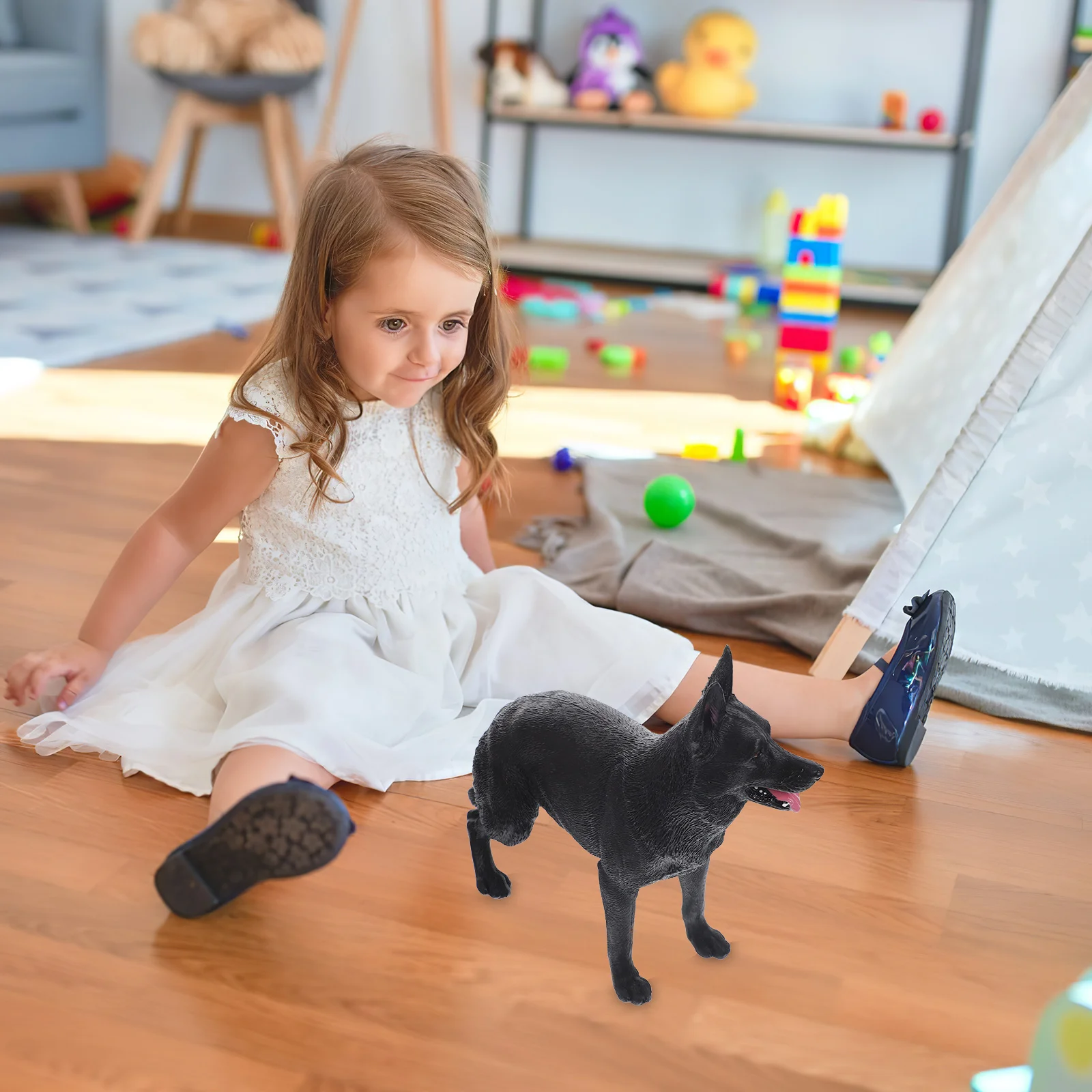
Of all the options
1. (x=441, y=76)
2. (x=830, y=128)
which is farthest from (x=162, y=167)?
(x=830, y=128)

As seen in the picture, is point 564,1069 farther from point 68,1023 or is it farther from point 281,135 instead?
point 281,135

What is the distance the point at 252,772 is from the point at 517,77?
9.51 ft

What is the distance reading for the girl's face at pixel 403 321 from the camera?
915 millimetres

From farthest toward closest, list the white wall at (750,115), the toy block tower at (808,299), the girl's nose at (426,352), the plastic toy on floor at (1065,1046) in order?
the white wall at (750,115)
the toy block tower at (808,299)
the girl's nose at (426,352)
the plastic toy on floor at (1065,1046)

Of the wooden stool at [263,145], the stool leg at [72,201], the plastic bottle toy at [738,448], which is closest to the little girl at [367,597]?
the plastic bottle toy at [738,448]

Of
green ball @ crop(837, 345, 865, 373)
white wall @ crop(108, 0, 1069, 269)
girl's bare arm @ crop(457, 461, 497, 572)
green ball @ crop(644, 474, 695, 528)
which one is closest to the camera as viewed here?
girl's bare arm @ crop(457, 461, 497, 572)

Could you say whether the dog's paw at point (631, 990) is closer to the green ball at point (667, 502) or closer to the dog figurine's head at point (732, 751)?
the dog figurine's head at point (732, 751)

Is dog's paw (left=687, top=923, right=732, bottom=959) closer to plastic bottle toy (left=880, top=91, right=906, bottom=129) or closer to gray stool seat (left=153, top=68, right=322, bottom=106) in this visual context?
plastic bottle toy (left=880, top=91, right=906, bottom=129)

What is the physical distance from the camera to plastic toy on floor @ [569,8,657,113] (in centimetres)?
331

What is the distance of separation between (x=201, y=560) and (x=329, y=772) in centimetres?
55

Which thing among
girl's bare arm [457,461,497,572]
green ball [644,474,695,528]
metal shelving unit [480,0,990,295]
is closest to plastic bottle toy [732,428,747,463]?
green ball [644,474,695,528]

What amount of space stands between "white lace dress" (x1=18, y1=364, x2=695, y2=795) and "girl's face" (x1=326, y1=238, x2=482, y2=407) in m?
0.08

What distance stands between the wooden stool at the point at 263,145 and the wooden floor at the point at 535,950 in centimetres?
274

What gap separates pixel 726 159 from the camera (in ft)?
11.6
